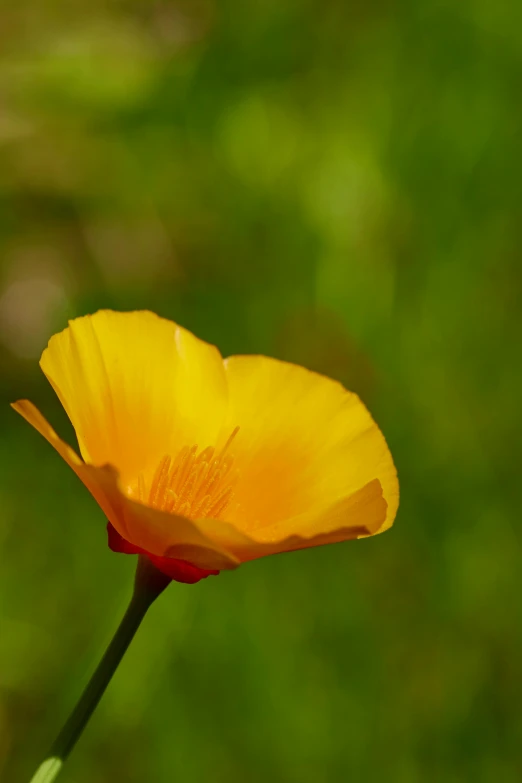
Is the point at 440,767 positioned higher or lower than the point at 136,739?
lower

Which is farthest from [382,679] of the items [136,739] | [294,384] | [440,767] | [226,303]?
[294,384]

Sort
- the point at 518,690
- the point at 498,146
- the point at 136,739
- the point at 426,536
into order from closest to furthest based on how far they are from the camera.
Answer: the point at 136,739
the point at 518,690
the point at 426,536
the point at 498,146

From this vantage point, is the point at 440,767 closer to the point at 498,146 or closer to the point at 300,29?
the point at 498,146

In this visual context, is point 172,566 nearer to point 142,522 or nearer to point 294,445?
point 142,522

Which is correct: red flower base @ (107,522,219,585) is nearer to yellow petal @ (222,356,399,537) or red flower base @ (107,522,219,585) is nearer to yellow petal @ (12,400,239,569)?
yellow petal @ (12,400,239,569)

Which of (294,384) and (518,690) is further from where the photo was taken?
(518,690)

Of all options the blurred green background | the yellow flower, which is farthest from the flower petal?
the blurred green background

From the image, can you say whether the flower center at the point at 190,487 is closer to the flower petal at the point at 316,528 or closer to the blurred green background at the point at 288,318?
the flower petal at the point at 316,528
